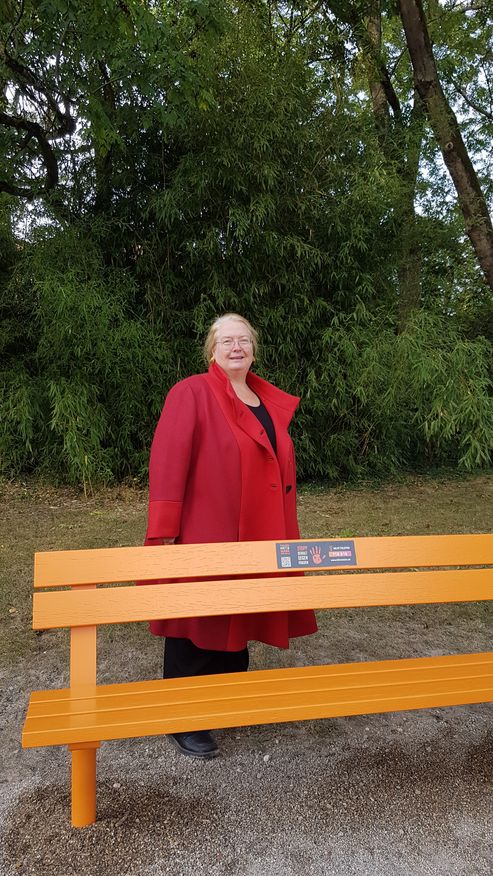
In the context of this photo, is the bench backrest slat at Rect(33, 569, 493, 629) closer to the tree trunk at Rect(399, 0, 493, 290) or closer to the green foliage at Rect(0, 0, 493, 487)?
the green foliage at Rect(0, 0, 493, 487)

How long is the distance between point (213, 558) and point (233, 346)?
2.27ft

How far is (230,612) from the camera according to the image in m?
1.77

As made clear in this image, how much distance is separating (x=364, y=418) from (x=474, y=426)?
151cm

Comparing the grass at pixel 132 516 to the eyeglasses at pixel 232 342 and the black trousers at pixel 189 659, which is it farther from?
the eyeglasses at pixel 232 342

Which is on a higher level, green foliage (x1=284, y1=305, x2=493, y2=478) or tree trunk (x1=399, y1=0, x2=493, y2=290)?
tree trunk (x1=399, y1=0, x2=493, y2=290)

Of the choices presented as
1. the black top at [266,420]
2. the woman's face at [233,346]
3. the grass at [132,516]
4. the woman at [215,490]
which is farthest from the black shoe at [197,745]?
the grass at [132,516]

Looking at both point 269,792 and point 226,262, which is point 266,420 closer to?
point 269,792

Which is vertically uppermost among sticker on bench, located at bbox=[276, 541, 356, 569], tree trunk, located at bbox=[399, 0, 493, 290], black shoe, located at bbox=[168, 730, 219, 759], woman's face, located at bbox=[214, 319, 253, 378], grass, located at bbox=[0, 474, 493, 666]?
tree trunk, located at bbox=[399, 0, 493, 290]

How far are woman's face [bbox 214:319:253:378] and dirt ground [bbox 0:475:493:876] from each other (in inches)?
48.6

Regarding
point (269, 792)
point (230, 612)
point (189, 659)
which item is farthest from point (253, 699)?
point (189, 659)

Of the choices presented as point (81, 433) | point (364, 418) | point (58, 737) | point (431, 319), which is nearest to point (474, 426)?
point (431, 319)

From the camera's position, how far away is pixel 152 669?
2.69 m

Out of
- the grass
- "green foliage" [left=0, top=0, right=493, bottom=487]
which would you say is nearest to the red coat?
the grass

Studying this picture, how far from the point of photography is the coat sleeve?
6.32 ft
